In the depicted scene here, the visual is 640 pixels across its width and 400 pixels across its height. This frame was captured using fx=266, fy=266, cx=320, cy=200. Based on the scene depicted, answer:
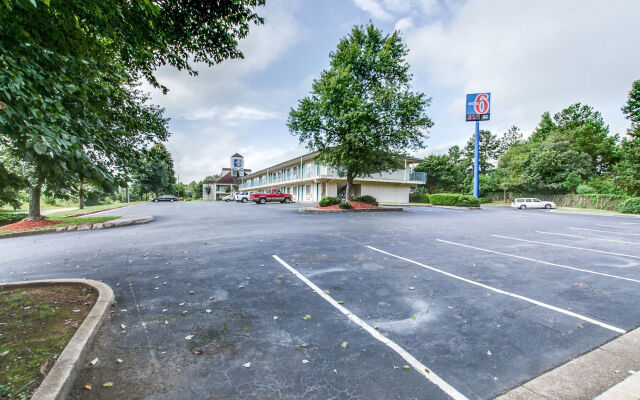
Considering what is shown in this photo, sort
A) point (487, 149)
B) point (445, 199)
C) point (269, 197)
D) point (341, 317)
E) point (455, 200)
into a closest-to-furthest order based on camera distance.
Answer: point (341, 317) < point (455, 200) < point (445, 199) < point (269, 197) < point (487, 149)

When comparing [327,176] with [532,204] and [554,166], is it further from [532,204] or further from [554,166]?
[554,166]

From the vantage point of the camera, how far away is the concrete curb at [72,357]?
1.88 metres

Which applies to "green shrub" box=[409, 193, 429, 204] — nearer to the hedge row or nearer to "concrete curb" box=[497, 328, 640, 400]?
the hedge row

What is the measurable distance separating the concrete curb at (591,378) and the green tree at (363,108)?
1577cm

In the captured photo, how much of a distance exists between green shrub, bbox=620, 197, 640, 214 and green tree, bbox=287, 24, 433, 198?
21850 millimetres

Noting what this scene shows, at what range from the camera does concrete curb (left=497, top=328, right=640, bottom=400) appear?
2000 millimetres

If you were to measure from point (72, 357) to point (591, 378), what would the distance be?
4.34 meters

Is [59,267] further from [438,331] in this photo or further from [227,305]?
[438,331]

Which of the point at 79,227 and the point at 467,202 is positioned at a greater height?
the point at 467,202

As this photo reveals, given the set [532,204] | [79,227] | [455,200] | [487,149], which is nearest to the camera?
[79,227]

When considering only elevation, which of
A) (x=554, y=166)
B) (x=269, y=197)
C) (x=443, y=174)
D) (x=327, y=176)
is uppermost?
(x=554, y=166)

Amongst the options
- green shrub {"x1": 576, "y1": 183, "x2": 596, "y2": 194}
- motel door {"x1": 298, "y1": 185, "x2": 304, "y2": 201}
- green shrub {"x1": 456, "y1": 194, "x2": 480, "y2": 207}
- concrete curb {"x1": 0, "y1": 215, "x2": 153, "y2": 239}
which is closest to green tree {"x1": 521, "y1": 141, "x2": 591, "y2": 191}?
green shrub {"x1": 576, "y1": 183, "x2": 596, "y2": 194}

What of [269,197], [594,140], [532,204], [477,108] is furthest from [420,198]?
[594,140]

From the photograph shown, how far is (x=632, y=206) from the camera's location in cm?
2433
